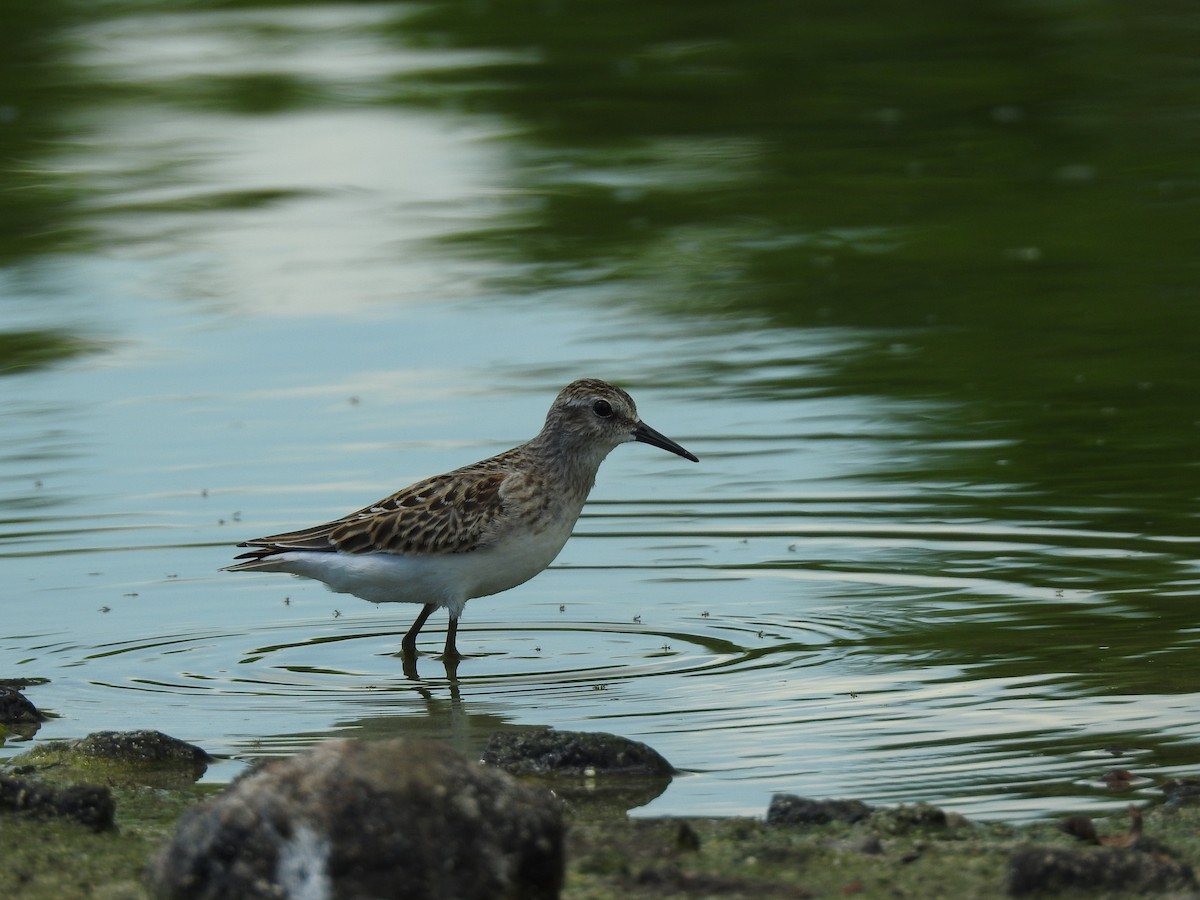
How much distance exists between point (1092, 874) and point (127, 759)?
12.1 feet

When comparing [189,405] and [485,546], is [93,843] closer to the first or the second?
[485,546]

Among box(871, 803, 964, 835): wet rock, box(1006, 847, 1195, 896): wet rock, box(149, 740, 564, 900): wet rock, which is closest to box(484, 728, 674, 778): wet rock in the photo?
box(871, 803, 964, 835): wet rock

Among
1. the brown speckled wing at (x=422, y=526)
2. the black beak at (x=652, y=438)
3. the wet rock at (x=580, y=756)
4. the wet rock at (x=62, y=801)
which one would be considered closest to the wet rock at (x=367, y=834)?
the wet rock at (x=62, y=801)

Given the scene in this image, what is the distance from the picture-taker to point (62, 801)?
23.3ft

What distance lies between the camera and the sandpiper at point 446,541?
10625 mm

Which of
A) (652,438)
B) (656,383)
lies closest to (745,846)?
(652,438)

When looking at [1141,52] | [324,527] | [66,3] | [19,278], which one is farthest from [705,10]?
[324,527]

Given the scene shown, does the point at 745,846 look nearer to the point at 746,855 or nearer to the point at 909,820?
the point at 746,855

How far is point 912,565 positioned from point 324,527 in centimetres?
298

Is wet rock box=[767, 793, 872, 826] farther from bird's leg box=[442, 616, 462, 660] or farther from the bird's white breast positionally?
the bird's white breast

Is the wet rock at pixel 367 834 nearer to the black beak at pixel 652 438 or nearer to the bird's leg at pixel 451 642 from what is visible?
the bird's leg at pixel 451 642

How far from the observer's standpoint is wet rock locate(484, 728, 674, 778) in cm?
777

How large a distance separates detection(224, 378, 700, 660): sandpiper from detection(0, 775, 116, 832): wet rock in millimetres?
3253

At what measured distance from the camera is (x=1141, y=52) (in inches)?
1000
